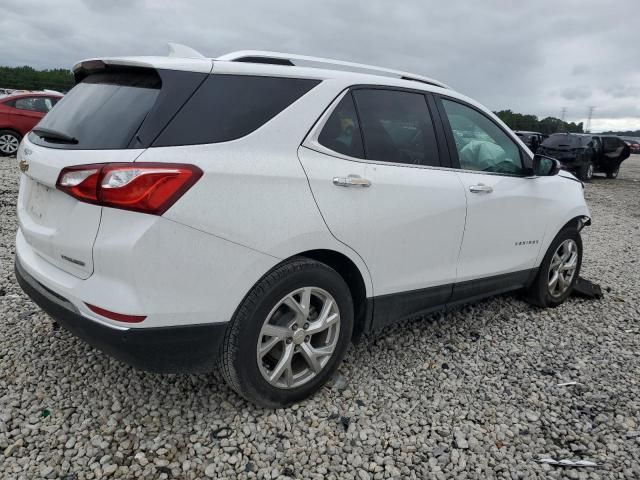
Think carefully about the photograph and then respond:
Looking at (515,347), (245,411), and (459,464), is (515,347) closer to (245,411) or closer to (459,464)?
(459,464)

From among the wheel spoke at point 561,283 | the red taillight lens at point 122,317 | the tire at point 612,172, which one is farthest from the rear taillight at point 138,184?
the tire at point 612,172

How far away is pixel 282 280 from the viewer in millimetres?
2494

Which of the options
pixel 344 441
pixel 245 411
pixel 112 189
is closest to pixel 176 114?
pixel 112 189

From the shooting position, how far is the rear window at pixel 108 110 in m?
2.28

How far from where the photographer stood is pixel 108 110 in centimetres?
241

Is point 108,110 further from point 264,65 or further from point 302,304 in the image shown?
point 302,304

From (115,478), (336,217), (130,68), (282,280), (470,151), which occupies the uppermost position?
(130,68)

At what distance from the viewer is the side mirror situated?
13.1ft

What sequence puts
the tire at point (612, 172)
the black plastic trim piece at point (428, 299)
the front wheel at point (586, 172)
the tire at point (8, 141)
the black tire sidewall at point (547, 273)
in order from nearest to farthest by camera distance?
the black plastic trim piece at point (428, 299), the black tire sidewall at point (547, 273), the tire at point (8, 141), the front wheel at point (586, 172), the tire at point (612, 172)

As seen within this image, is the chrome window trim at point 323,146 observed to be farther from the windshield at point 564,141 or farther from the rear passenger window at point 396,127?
the windshield at point 564,141

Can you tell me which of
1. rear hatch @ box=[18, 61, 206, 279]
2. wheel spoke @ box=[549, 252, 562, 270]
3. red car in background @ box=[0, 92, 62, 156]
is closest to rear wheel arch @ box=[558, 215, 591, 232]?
wheel spoke @ box=[549, 252, 562, 270]

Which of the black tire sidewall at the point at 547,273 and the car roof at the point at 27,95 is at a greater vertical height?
the car roof at the point at 27,95

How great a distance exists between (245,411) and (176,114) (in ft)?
5.04

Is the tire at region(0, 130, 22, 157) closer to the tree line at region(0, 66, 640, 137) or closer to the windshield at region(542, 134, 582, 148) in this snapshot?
the tree line at region(0, 66, 640, 137)
